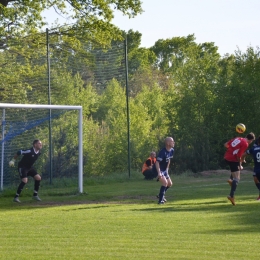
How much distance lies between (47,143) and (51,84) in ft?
12.5

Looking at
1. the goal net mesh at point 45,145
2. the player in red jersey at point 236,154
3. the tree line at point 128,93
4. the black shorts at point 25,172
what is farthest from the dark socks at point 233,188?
the tree line at point 128,93

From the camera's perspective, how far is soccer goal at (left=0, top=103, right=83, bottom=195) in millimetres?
24516

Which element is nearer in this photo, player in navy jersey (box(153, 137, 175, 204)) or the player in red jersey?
the player in red jersey

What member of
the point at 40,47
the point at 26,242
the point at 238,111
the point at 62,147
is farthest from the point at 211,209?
the point at 238,111

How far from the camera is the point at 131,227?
1284 centimetres

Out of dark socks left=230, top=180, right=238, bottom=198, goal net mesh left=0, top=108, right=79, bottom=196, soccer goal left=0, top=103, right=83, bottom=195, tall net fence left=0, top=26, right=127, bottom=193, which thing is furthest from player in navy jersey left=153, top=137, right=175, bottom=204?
tall net fence left=0, top=26, right=127, bottom=193

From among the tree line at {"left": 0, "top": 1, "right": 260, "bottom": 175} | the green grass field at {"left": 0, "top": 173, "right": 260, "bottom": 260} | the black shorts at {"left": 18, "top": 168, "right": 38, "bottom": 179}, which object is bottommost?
the green grass field at {"left": 0, "top": 173, "right": 260, "bottom": 260}

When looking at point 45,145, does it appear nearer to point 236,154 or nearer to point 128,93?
point 128,93

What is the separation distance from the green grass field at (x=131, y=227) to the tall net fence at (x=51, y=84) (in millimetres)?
5487

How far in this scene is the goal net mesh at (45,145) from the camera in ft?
80.5

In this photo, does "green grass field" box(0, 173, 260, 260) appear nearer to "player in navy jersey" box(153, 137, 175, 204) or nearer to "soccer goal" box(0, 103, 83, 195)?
"player in navy jersey" box(153, 137, 175, 204)

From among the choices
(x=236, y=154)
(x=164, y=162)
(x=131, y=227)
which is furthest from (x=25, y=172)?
(x=131, y=227)

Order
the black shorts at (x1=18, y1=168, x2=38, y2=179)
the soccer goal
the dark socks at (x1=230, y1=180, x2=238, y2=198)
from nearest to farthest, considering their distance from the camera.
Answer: the dark socks at (x1=230, y1=180, x2=238, y2=198) → the black shorts at (x1=18, y1=168, x2=38, y2=179) → the soccer goal

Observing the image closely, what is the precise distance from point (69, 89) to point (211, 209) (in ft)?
74.4
